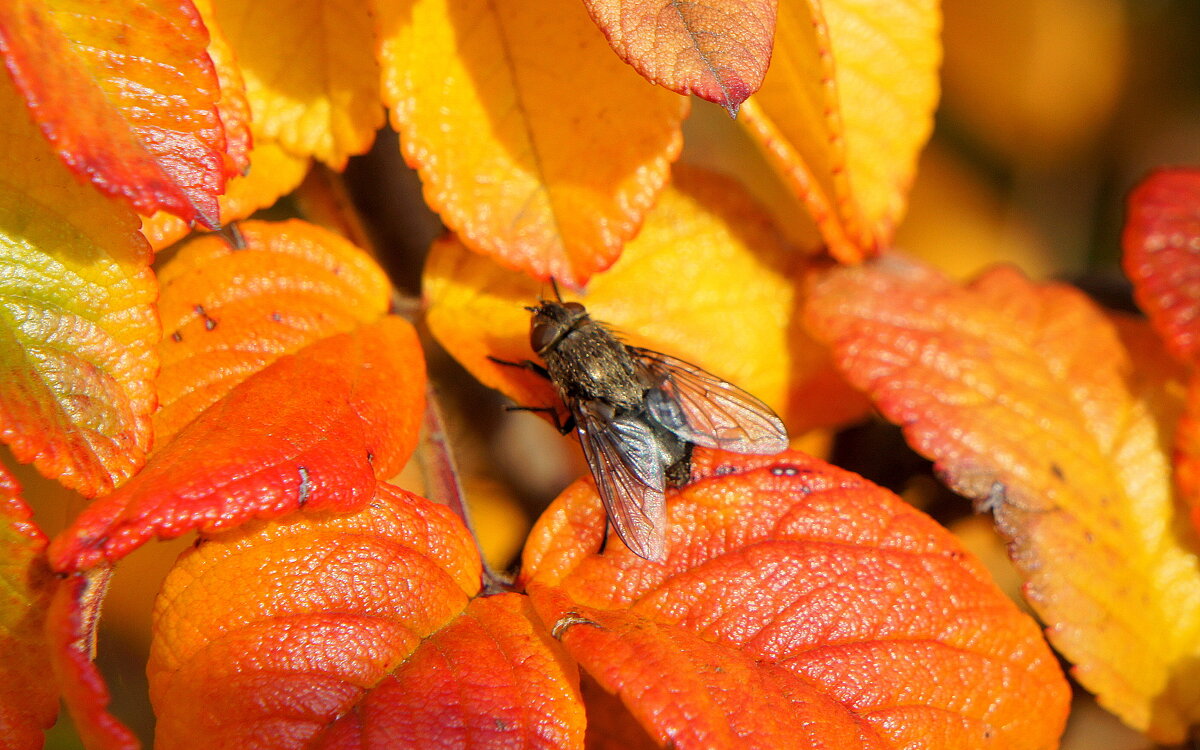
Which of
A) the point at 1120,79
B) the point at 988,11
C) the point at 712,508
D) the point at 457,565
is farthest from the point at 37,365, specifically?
the point at 1120,79

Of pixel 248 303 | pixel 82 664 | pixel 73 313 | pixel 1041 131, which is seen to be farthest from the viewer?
pixel 1041 131

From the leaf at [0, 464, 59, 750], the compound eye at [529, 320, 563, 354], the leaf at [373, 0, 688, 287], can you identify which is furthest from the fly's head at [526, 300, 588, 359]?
the leaf at [0, 464, 59, 750]

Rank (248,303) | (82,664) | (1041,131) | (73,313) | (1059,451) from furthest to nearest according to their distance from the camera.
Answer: (1041,131), (1059,451), (248,303), (73,313), (82,664)

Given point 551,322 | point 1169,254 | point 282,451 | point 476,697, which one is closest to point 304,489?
point 282,451

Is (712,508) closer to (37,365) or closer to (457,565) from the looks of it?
(457,565)

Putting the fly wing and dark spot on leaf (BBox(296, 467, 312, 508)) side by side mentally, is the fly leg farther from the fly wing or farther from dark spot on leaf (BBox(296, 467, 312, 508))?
dark spot on leaf (BBox(296, 467, 312, 508))

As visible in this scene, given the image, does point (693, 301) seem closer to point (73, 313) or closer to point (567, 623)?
point (567, 623)

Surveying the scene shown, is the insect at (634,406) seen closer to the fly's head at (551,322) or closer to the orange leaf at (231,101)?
the fly's head at (551,322)
